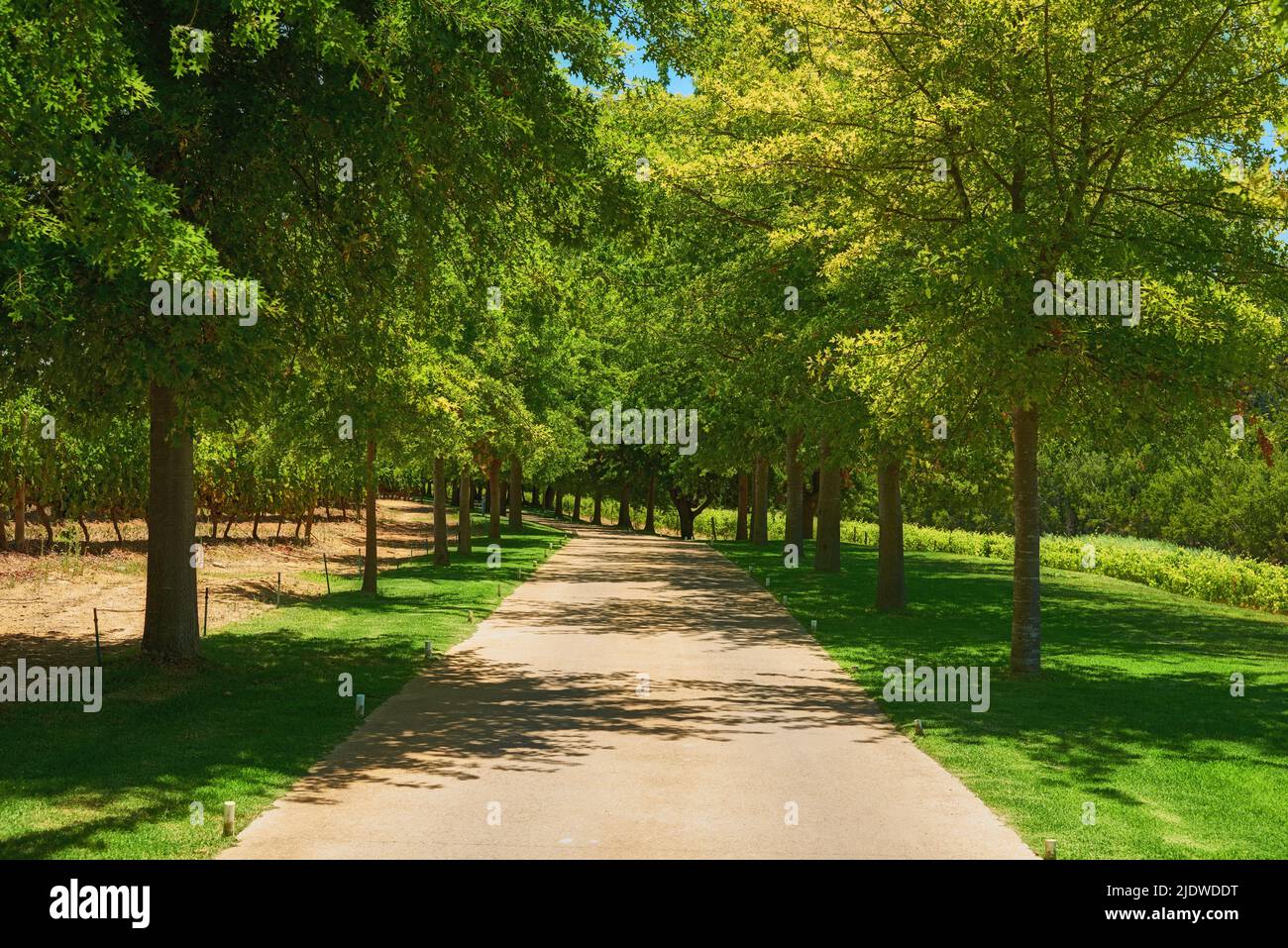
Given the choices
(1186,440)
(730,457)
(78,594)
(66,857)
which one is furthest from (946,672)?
(730,457)

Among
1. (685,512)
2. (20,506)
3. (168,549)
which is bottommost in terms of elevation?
(685,512)

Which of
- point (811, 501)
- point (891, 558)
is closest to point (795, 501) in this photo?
point (811, 501)

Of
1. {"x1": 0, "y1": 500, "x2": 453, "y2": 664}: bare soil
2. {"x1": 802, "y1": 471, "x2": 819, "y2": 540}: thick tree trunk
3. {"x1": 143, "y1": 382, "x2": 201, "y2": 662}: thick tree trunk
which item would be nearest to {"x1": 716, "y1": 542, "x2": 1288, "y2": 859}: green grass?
{"x1": 143, "y1": 382, "x2": 201, "y2": 662}: thick tree trunk

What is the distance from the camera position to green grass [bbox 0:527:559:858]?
7.88 m

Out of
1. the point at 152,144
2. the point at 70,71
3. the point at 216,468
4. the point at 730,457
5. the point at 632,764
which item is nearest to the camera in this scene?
the point at 70,71

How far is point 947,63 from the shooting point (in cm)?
1426

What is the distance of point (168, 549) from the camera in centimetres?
1435

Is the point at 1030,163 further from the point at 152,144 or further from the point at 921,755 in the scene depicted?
the point at 152,144

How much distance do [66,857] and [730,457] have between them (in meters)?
39.4

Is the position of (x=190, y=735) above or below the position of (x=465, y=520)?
below

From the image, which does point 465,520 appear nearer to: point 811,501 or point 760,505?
point 760,505

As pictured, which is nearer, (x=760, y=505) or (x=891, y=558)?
(x=891, y=558)

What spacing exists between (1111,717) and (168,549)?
36.7 ft

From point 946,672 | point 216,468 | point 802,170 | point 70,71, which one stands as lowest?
point 946,672
